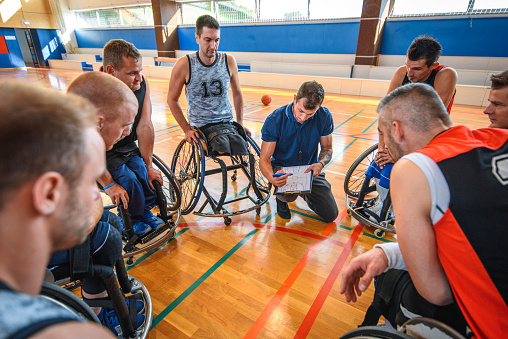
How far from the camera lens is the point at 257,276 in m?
1.89

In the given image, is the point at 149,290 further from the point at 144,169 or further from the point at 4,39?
the point at 4,39

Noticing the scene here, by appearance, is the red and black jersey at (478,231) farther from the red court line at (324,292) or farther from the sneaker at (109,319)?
the sneaker at (109,319)

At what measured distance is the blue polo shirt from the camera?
92.1 inches

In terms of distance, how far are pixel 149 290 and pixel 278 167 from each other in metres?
1.44

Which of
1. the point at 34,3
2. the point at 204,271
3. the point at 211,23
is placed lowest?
the point at 204,271

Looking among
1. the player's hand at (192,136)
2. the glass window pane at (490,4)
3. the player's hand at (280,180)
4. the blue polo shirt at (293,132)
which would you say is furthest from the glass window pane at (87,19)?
the player's hand at (280,180)

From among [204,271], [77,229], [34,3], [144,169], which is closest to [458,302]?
[77,229]

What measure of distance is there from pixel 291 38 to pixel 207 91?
11669 mm

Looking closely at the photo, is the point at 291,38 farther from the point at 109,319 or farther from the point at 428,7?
the point at 109,319

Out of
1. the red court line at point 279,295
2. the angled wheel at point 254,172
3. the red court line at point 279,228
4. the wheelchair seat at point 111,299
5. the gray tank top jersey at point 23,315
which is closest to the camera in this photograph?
the gray tank top jersey at point 23,315

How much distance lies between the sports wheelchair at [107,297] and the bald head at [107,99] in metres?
0.68

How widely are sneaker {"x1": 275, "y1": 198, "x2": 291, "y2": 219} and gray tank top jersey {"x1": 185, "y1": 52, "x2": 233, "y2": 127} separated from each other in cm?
98

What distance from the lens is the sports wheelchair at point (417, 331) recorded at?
2.64 ft

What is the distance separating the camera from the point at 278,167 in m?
2.52
